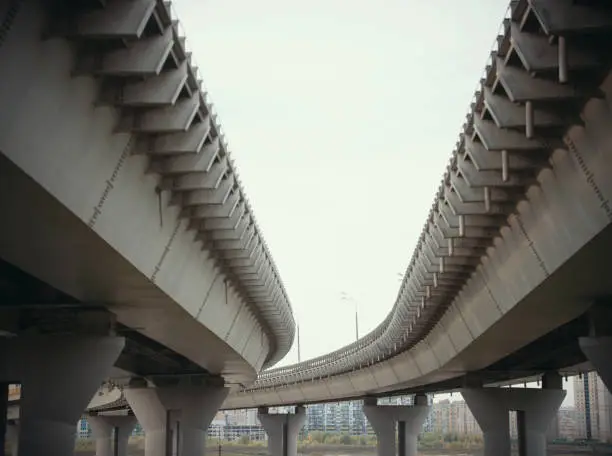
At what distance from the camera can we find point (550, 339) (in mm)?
38438

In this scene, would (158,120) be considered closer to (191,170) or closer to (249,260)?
(191,170)

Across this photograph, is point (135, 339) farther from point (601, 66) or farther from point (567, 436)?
point (567, 436)

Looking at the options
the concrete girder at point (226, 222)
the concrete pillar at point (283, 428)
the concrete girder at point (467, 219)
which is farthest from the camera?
the concrete pillar at point (283, 428)

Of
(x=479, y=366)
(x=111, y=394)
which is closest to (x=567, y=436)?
(x=111, y=394)

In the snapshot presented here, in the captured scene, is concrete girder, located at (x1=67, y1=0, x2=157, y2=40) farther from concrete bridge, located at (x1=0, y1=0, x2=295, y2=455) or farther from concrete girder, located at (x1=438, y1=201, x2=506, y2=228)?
concrete girder, located at (x1=438, y1=201, x2=506, y2=228)

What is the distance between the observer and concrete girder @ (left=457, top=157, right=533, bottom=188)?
1811 cm

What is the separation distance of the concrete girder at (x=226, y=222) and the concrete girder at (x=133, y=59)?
8915 mm

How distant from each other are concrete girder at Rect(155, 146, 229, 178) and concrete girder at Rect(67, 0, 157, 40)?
5.13m

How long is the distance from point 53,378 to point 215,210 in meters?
7.74

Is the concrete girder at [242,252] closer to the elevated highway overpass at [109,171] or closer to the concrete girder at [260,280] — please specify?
the elevated highway overpass at [109,171]

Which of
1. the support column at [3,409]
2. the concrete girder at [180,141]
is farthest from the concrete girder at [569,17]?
the support column at [3,409]

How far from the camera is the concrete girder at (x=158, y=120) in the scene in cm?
1498

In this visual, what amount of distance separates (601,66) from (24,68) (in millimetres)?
7890

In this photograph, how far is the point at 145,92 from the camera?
46.2 ft
